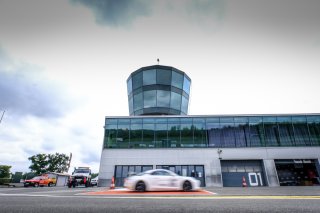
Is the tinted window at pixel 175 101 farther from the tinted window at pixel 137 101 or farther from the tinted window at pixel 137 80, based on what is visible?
the tinted window at pixel 137 80

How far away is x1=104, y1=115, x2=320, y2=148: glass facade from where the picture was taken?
24.5 metres

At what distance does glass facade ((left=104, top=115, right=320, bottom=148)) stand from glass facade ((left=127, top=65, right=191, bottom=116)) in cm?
452

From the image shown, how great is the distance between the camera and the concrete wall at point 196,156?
914 inches

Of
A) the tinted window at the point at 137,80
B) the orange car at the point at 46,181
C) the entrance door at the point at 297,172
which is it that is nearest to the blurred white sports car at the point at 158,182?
the entrance door at the point at 297,172

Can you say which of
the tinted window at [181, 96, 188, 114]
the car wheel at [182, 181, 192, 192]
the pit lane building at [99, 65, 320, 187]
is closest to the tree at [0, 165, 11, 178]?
the pit lane building at [99, 65, 320, 187]

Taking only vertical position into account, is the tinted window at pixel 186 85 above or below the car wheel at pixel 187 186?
above

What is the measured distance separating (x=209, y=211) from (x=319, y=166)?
2868 cm

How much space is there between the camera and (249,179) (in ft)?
74.7

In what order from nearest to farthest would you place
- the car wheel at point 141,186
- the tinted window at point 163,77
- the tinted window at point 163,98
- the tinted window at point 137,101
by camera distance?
the car wheel at point 141,186
the tinted window at point 163,98
the tinted window at point 137,101
the tinted window at point 163,77

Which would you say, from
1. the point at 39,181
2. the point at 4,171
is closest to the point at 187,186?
the point at 39,181

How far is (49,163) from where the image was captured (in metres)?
64.2

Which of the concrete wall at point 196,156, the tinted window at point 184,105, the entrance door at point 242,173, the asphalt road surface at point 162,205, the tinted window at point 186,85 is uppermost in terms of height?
the tinted window at point 186,85

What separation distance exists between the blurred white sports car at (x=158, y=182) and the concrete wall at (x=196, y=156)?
1373 cm

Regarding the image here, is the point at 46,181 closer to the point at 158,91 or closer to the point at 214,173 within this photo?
the point at 158,91
